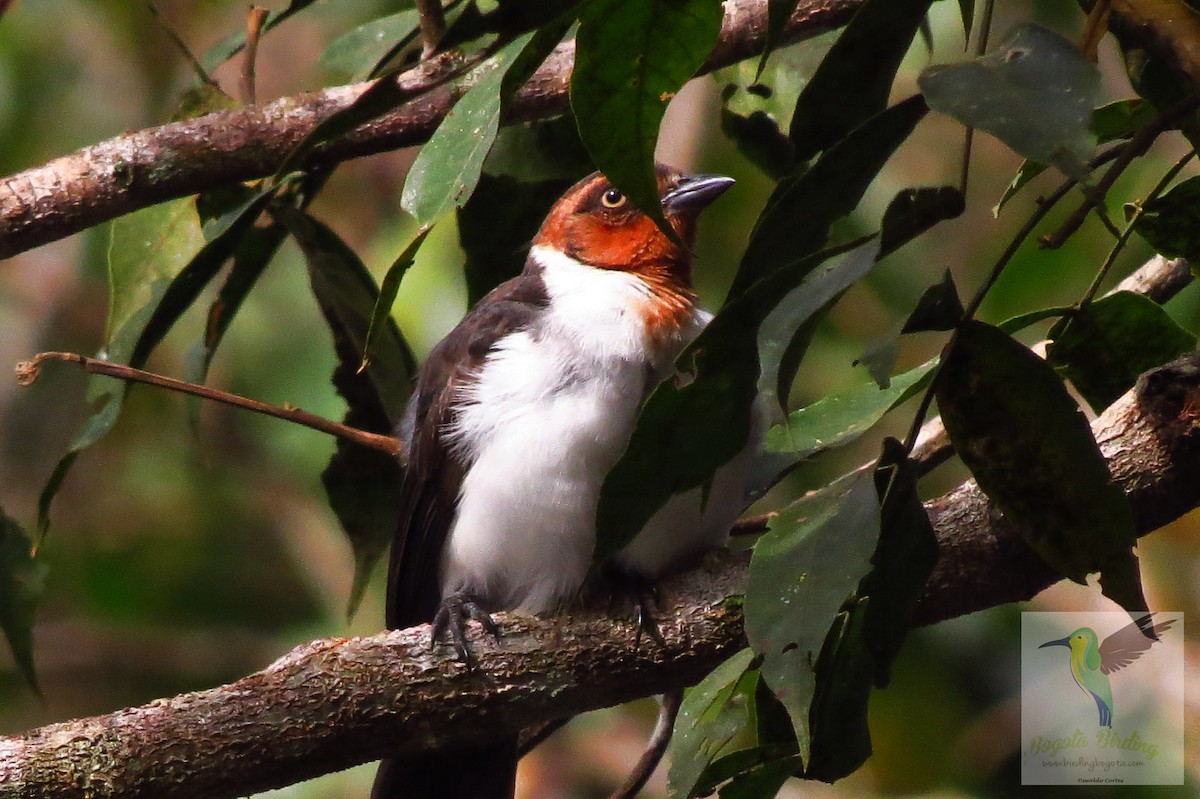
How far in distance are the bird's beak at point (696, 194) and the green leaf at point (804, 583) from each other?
1952mm

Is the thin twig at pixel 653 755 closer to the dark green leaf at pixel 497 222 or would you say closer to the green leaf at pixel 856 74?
the dark green leaf at pixel 497 222

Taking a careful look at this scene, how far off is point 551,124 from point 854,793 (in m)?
2.56

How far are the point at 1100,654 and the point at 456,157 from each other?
1.74 metres

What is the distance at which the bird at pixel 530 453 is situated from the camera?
9.12 feet

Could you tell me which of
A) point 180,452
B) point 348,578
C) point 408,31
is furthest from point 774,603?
point 180,452

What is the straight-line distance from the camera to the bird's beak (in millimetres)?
3350

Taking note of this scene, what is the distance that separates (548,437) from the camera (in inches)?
111

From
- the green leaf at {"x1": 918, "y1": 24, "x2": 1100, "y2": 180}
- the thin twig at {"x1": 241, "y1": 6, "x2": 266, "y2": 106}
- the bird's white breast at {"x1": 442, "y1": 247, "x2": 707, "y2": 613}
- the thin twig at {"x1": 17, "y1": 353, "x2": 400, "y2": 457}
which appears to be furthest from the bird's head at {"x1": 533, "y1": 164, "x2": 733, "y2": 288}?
the green leaf at {"x1": 918, "y1": 24, "x2": 1100, "y2": 180}

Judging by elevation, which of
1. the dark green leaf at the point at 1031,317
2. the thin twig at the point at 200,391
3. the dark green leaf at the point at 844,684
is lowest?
the dark green leaf at the point at 844,684

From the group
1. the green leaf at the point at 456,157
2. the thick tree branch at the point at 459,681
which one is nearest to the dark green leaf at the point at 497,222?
the thick tree branch at the point at 459,681

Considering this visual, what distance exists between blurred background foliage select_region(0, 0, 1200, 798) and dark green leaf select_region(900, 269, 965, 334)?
3.11 metres

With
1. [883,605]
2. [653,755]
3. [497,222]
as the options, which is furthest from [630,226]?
[883,605]

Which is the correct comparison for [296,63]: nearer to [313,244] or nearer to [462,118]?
[313,244]

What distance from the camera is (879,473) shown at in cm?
156
